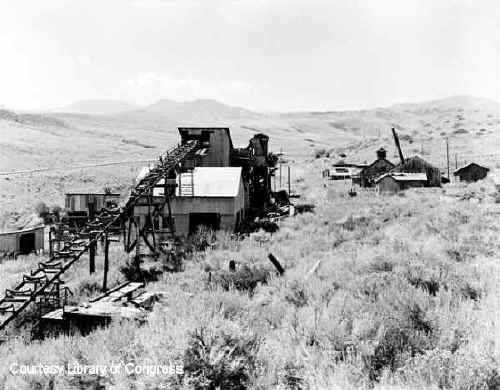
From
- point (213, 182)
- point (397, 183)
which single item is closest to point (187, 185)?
point (213, 182)

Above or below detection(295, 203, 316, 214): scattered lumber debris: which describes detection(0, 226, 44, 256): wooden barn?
below

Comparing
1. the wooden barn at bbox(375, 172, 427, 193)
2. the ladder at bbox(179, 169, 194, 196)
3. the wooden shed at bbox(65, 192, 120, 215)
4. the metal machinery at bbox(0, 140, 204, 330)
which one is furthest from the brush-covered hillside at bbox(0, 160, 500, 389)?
the wooden barn at bbox(375, 172, 427, 193)

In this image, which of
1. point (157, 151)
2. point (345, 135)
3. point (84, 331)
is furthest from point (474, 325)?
point (345, 135)

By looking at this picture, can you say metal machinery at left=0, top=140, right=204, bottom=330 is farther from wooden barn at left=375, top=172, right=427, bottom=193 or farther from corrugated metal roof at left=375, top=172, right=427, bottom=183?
corrugated metal roof at left=375, top=172, right=427, bottom=183

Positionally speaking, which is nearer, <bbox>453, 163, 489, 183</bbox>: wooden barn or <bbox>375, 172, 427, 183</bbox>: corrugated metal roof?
<bbox>375, 172, 427, 183</bbox>: corrugated metal roof

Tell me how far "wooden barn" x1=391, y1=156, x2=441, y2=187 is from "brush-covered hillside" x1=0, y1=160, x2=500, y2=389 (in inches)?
1283

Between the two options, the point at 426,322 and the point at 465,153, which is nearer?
the point at 426,322

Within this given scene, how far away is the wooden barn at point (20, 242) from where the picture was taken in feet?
76.7

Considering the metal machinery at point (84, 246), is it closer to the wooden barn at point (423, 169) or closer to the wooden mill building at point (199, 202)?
the wooden mill building at point (199, 202)

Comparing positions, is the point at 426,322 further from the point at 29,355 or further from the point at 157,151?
the point at 157,151

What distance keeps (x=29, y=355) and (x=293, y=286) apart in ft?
17.1

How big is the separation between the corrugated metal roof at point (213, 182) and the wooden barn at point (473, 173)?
28.4 m

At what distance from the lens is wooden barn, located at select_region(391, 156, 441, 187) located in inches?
1660

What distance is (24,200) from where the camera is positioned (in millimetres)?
38969
